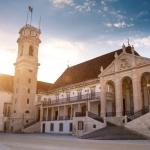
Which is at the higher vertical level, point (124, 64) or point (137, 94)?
point (124, 64)

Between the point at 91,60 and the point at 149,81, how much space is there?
56.1ft

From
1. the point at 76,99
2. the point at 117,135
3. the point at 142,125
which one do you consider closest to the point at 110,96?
the point at 76,99

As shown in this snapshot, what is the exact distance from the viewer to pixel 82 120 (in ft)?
113

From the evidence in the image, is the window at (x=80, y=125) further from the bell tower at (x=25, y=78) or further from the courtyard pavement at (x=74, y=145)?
the bell tower at (x=25, y=78)

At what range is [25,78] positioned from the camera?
170 feet

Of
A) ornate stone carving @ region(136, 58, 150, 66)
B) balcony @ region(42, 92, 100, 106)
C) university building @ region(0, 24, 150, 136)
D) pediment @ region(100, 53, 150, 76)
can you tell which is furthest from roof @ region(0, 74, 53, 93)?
ornate stone carving @ region(136, 58, 150, 66)

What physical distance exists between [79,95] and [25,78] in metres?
14.7

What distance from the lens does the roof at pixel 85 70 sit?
42.7 metres

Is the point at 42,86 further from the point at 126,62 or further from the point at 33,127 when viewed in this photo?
the point at 126,62

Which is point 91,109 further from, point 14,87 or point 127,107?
point 14,87

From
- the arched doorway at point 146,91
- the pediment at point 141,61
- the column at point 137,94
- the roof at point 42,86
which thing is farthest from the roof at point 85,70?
the column at point 137,94

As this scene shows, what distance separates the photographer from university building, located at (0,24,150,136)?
32031 millimetres

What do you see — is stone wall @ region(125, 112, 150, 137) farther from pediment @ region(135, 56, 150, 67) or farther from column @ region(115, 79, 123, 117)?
pediment @ region(135, 56, 150, 67)

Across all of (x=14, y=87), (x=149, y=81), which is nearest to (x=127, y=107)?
(x=149, y=81)
